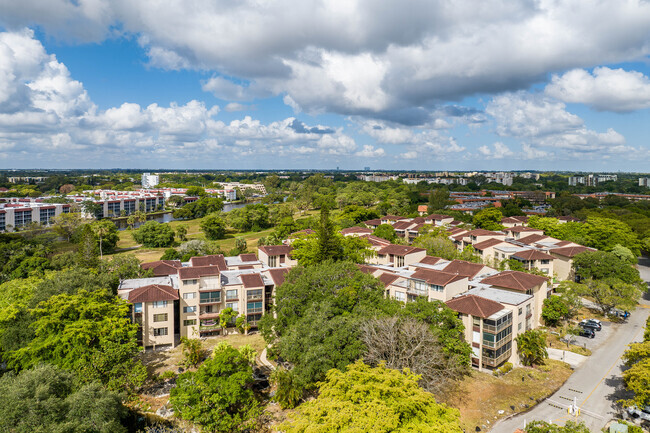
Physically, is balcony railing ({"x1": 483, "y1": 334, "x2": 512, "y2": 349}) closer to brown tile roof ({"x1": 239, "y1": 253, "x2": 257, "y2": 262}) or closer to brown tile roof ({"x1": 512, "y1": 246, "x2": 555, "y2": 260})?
brown tile roof ({"x1": 512, "y1": 246, "x2": 555, "y2": 260})

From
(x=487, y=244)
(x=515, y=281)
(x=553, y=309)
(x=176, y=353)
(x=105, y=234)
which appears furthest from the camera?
(x=105, y=234)

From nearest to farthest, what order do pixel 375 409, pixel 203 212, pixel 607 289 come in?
1. pixel 375 409
2. pixel 607 289
3. pixel 203 212

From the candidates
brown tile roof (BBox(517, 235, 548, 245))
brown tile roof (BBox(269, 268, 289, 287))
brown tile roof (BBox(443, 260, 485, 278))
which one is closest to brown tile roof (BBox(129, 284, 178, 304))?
brown tile roof (BBox(269, 268, 289, 287))

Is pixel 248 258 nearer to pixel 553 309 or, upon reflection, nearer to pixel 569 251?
pixel 553 309

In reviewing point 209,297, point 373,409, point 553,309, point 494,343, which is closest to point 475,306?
point 494,343

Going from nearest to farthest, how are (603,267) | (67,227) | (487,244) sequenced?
(603,267), (487,244), (67,227)

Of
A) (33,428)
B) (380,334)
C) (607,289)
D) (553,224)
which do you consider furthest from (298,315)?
(553,224)

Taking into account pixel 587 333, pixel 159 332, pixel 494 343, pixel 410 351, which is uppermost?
pixel 410 351

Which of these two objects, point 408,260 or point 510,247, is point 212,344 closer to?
point 408,260
